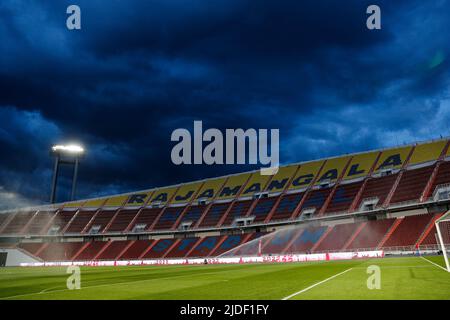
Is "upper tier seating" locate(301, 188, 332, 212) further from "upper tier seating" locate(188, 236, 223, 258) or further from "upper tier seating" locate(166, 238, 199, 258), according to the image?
"upper tier seating" locate(166, 238, 199, 258)

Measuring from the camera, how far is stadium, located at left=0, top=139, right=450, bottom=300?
141 feet

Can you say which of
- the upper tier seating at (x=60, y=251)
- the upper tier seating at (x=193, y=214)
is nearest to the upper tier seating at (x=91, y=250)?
the upper tier seating at (x=60, y=251)

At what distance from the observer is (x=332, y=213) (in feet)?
185

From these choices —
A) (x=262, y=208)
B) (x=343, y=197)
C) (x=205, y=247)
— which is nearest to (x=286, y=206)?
(x=262, y=208)

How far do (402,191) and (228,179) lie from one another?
4363 centimetres

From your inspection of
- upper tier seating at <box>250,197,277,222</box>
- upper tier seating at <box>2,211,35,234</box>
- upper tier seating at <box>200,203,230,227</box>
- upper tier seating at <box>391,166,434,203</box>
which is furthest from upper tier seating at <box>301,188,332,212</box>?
upper tier seating at <box>2,211,35,234</box>

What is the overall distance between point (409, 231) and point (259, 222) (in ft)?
90.5

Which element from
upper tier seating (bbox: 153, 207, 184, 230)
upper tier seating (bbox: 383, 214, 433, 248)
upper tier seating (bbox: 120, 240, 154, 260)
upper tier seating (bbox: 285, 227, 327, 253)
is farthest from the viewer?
upper tier seating (bbox: 153, 207, 184, 230)

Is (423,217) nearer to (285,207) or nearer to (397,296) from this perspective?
(285,207)

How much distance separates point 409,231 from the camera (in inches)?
1751

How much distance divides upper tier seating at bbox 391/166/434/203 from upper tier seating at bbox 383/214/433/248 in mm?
3613

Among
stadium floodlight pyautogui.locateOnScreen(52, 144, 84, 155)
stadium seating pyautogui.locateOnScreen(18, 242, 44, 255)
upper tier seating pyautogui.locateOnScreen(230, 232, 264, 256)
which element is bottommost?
upper tier seating pyautogui.locateOnScreen(230, 232, 264, 256)

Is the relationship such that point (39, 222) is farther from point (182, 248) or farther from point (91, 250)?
point (182, 248)

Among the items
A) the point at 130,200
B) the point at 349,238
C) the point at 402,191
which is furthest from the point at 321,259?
the point at 130,200
